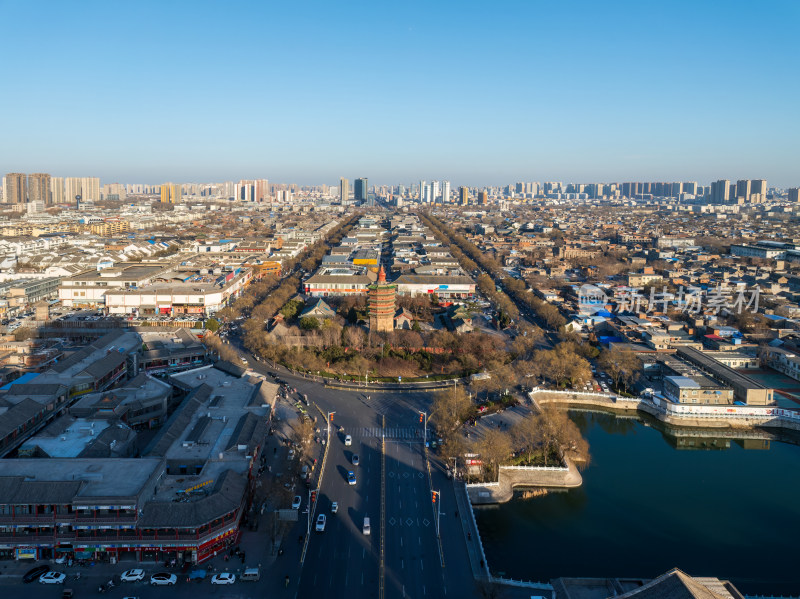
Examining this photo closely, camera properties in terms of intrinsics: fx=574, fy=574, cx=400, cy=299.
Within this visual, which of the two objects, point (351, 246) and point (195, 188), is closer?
point (351, 246)

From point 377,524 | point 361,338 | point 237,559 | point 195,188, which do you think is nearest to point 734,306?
point 361,338

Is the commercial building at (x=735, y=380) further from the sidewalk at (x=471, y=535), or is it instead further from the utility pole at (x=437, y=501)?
the utility pole at (x=437, y=501)

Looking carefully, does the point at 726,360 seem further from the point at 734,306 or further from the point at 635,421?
the point at 734,306

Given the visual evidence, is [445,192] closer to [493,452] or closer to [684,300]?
[684,300]

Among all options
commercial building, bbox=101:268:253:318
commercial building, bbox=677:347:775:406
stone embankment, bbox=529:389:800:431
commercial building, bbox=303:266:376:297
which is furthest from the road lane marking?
commercial building, bbox=303:266:376:297

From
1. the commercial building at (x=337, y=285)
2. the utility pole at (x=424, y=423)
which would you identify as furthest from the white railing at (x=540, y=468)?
the commercial building at (x=337, y=285)
